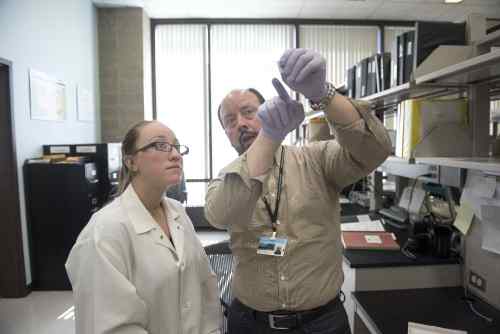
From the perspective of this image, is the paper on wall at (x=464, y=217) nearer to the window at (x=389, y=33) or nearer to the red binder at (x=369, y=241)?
the red binder at (x=369, y=241)

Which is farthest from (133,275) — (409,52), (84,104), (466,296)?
(84,104)

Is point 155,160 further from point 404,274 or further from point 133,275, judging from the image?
point 404,274

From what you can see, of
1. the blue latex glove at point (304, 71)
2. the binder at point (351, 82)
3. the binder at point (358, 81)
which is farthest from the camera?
the binder at point (351, 82)

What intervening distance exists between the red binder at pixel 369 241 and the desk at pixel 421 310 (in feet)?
0.93

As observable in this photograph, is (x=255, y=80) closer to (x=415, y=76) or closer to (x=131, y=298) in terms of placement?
(x=415, y=76)

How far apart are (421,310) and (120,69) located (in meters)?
4.68

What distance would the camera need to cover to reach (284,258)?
1022 millimetres

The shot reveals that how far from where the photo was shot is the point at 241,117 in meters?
1.10

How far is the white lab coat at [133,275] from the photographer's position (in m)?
1.04

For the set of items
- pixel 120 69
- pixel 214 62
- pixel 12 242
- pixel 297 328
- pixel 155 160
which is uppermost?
pixel 214 62

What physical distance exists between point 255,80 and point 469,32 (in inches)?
141

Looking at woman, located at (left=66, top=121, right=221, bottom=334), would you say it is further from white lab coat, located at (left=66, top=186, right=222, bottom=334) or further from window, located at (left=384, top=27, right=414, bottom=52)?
window, located at (left=384, top=27, right=414, bottom=52)

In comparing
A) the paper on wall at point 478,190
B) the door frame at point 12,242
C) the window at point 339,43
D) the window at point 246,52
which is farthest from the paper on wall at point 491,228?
the window at point 339,43

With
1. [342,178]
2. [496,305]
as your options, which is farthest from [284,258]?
[496,305]
